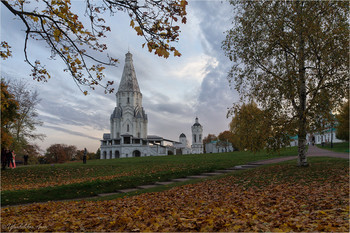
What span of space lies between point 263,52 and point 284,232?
41.3 ft

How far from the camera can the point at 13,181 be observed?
19.8 m

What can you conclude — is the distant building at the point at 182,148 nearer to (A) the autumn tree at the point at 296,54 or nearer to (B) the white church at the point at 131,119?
(B) the white church at the point at 131,119

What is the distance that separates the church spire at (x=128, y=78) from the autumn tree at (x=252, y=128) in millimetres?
77809

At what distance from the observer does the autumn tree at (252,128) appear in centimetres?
1305

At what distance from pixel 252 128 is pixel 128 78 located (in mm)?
79933

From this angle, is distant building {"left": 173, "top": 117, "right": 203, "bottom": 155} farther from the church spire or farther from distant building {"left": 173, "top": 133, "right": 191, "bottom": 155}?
the church spire

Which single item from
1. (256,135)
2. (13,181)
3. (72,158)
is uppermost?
(256,135)

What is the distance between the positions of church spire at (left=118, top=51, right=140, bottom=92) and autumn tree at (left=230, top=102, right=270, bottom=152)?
77.8m

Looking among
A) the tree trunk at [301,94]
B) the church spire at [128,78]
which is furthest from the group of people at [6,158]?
the church spire at [128,78]

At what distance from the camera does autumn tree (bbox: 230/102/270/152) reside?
13047 mm

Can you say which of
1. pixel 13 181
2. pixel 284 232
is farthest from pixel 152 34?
pixel 13 181

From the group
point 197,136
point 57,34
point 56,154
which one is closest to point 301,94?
point 57,34

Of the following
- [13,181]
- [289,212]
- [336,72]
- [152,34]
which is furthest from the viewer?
[13,181]

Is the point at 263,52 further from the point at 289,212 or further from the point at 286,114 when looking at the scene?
the point at 289,212
